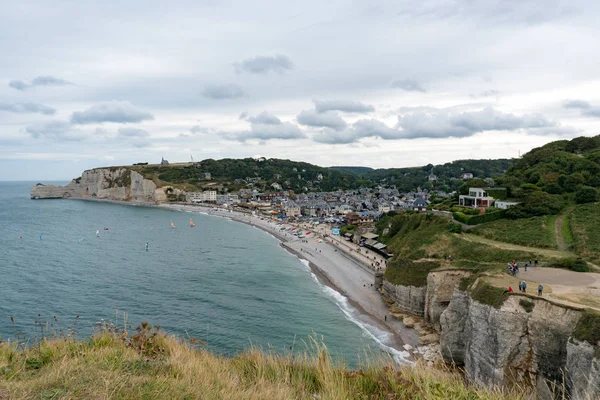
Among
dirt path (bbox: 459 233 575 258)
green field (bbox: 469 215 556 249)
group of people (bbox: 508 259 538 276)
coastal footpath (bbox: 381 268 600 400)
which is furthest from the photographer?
green field (bbox: 469 215 556 249)

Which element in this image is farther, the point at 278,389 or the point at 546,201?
the point at 546,201

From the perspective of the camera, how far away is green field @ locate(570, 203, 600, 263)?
84.1 feet

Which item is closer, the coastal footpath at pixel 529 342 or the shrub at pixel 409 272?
the coastal footpath at pixel 529 342

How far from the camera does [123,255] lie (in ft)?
168

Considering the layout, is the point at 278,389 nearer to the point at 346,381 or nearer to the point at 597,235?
the point at 346,381

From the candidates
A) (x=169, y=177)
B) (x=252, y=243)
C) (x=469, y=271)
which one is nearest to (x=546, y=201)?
(x=469, y=271)

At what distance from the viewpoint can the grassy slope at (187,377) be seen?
460 cm

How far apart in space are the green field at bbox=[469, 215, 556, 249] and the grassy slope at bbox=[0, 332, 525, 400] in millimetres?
28818

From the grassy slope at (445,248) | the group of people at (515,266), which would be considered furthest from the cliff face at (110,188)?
the group of people at (515,266)

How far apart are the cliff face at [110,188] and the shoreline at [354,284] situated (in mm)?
63845

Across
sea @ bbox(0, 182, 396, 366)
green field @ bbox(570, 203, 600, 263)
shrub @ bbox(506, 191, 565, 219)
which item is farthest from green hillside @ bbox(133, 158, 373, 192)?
green field @ bbox(570, 203, 600, 263)

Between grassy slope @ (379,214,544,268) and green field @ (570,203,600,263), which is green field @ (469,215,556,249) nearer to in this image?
green field @ (570,203,600,263)

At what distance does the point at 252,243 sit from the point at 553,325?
49324 millimetres

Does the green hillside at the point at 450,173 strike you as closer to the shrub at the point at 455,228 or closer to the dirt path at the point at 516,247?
the shrub at the point at 455,228
